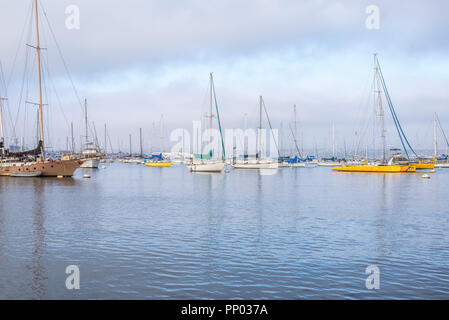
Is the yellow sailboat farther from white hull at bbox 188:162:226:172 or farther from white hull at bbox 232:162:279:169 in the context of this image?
white hull at bbox 188:162:226:172

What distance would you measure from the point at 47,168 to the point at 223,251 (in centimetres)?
6107

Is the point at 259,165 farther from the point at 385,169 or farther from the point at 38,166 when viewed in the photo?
the point at 38,166

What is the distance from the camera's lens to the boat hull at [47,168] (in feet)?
235

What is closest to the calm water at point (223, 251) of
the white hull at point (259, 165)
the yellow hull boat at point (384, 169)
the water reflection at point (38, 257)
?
the water reflection at point (38, 257)

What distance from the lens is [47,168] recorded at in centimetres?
7188

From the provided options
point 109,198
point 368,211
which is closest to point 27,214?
point 109,198

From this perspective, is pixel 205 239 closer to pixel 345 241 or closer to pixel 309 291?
pixel 345 241

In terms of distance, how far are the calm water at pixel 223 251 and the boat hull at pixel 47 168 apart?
1569 inches

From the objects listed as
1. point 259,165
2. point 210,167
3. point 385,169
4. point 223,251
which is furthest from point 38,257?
point 259,165

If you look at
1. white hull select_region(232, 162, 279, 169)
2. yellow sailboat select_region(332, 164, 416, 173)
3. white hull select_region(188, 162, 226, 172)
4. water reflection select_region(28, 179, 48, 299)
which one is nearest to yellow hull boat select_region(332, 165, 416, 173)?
yellow sailboat select_region(332, 164, 416, 173)

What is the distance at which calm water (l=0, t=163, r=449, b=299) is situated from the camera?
13.8m

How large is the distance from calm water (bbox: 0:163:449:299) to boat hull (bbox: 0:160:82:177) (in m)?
39.8

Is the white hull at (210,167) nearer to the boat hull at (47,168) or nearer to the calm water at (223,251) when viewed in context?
the boat hull at (47,168)
